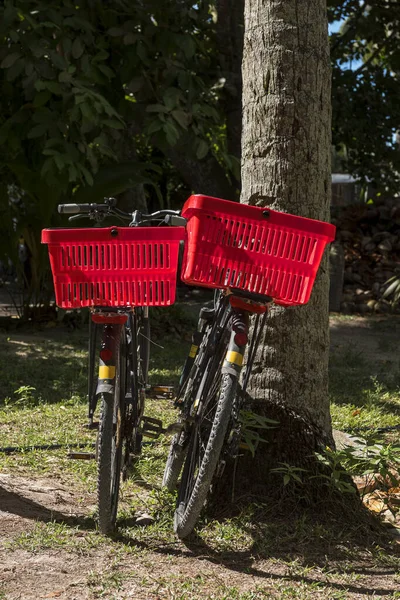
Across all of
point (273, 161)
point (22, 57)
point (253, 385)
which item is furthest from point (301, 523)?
point (22, 57)

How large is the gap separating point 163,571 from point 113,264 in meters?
1.18

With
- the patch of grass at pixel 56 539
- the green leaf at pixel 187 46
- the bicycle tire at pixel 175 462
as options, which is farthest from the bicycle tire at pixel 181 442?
the green leaf at pixel 187 46

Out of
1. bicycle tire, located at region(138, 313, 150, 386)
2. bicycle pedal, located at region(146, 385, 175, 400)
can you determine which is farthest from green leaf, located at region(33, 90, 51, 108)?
bicycle pedal, located at region(146, 385, 175, 400)

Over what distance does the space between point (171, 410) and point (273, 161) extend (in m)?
2.72

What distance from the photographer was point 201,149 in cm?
821

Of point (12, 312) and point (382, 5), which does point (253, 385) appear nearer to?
point (12, 312)

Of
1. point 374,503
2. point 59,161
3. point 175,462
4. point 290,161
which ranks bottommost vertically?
point 374,503

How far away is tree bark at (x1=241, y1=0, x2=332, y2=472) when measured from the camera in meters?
3.85

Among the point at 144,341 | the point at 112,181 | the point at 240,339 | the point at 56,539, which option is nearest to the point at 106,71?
the point at 112,181

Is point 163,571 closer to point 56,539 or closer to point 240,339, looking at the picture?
point 56,539

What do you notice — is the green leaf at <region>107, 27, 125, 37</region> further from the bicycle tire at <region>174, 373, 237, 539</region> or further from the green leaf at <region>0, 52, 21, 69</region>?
the bicycle tire at <region>174, 373, 237, 539</region>

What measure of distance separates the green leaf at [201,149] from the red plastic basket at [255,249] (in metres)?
4.93

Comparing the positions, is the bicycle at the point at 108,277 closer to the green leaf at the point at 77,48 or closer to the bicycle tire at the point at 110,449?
the bicycle tire at the point at 110,449

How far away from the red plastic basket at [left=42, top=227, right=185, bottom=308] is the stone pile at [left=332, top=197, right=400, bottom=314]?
9.79 m
